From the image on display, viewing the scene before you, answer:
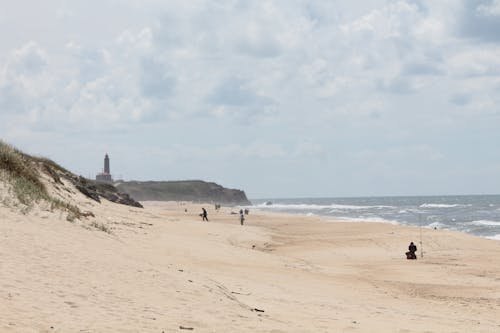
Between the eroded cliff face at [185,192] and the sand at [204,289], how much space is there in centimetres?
12870

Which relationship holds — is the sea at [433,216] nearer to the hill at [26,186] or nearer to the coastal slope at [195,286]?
the coastal slope at [195,286]

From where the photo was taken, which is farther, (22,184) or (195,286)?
(22,184)

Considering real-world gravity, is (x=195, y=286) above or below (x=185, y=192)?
below

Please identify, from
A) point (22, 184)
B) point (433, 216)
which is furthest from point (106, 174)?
point (22, 184)

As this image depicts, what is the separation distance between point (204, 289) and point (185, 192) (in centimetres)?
15531

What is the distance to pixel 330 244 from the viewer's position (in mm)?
32000

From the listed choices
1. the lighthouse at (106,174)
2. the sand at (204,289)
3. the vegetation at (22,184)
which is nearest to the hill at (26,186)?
the vegetation at (22,184)

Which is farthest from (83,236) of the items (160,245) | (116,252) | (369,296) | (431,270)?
(431,270)

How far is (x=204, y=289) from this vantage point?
458 inches

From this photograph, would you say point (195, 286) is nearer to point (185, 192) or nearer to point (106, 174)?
point (106, 174)

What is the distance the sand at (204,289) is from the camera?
8.55 meters

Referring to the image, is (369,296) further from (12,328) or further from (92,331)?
(12,328)

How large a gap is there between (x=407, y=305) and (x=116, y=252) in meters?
7.17

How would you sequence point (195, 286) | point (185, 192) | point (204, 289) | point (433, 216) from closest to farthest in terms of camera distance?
point (204, 289) → point (195, 286) → point (433, 216) → point (185, 192)
